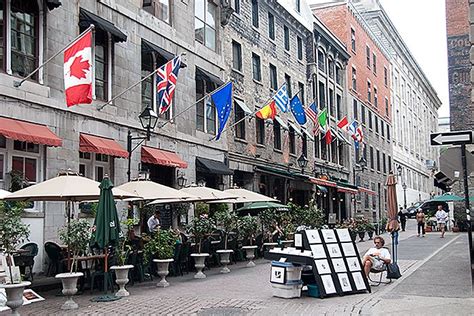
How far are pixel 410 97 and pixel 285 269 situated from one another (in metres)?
59.2

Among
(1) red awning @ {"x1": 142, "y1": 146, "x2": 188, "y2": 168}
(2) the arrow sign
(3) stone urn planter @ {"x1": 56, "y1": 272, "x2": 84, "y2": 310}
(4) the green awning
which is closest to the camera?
(3) stone urn planter @ {"x1": 56, "y1": 272, "x2": 84, "y2": 310}

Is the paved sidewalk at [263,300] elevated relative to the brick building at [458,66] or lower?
lower

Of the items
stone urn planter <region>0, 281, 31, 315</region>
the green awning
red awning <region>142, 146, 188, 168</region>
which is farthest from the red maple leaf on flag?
the green awning

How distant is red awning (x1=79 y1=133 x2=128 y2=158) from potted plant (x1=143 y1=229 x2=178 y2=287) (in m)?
3.68

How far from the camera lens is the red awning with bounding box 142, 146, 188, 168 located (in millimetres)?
19062

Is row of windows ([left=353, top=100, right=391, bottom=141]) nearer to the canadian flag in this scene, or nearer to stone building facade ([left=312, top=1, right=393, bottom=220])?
stone building facade ([left=312, top=1, right=393, bottom=220])

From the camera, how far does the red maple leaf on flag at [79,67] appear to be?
13.5m

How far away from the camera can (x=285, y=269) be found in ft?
36.1

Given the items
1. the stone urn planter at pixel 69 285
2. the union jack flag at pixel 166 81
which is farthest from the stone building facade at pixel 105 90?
the stone urn planter at pixel 69 285

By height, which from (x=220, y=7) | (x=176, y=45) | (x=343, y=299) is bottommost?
(x=343, y=299)

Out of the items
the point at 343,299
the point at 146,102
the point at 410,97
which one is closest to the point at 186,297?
the point at 343,299

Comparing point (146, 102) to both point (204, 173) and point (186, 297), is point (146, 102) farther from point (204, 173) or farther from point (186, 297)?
point (186, 297)

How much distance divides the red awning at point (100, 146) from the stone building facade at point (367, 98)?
86.2ft

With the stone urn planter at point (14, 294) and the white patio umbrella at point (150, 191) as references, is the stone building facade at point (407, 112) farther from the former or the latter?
the stone urn planter at point (14, 294)
